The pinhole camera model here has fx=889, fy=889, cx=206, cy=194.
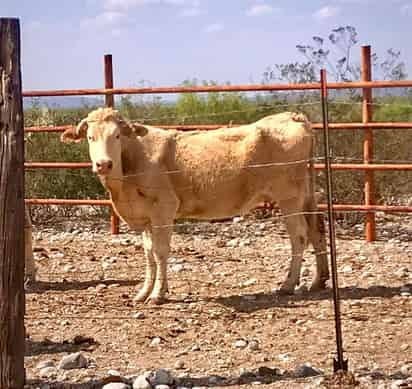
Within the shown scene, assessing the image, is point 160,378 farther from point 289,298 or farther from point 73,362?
point 289,298

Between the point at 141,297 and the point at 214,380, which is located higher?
the point at 141,297

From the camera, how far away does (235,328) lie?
6.71m

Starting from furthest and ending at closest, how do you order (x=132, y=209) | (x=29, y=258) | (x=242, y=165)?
(x=29, y=258) → (x=242, y=165) → (x=132, y=209)

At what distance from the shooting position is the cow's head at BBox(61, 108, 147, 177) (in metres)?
7.40

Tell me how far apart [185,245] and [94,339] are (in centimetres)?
415

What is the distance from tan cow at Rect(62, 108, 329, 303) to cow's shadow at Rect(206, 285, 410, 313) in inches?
7.3

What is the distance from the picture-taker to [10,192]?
4902 millimetres

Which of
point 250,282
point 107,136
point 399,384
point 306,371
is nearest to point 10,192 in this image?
point 306,371

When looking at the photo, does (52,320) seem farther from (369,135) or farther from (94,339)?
(369,135)

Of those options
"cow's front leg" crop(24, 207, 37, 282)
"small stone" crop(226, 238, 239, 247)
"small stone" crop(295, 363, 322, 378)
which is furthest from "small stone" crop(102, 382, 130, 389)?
"small stone" crop(226, 238, 239, 247)

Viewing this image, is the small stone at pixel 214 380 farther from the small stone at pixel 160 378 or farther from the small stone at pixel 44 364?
the small stone at pixel 44 364

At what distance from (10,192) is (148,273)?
310 centimetres

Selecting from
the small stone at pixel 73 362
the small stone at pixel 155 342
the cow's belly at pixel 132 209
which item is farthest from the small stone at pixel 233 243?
the small stone at pixel 73 362

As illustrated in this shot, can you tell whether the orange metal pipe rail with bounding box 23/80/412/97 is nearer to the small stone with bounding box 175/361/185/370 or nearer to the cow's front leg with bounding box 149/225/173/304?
the cow's front leg with bounding box 149/225/173/304
